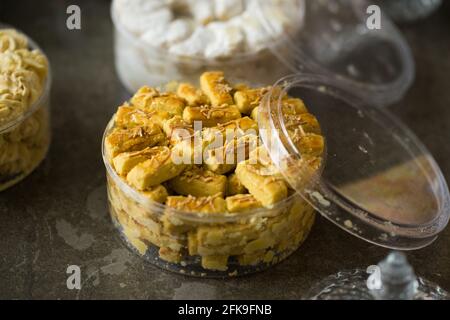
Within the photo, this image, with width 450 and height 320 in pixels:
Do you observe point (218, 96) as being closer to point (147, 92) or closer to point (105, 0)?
point (147, 92)

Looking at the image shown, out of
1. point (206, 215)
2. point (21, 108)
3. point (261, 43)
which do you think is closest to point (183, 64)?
point (261, 43)

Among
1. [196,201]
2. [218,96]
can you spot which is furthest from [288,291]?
[218,96]

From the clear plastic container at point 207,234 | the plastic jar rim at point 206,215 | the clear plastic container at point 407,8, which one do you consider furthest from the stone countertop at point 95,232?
the clear plastic container at point 407,8

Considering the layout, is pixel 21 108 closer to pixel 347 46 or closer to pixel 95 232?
pixel 95 232

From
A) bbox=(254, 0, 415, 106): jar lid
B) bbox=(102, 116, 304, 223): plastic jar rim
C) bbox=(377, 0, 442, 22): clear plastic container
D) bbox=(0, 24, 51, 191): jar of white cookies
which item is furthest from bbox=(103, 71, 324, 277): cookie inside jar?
bbox=(377, 0, 442, 22): clear plastic container

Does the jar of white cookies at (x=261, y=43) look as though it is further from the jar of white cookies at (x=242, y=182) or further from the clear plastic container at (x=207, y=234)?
the clear plastic container at (x=207, y=234)

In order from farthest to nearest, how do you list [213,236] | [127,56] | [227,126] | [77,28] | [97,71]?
[77,28] → [97,71] → [127,56] → [227,126] → [213,236]
